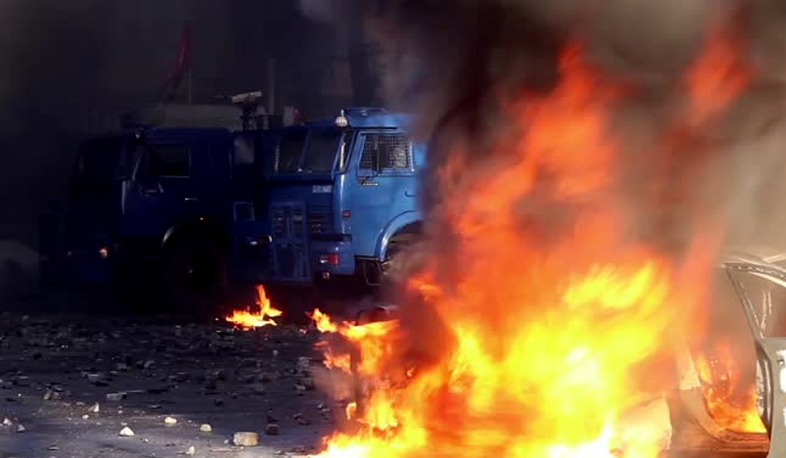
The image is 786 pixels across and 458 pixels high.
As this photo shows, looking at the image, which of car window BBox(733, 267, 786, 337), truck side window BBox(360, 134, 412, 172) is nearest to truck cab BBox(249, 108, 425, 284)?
truck side window BBox(360, 134, 412, 172)

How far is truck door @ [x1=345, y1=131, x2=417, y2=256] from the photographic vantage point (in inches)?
720

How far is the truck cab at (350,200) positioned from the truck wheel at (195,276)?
1.81 m

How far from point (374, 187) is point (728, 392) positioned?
1068 centimetres

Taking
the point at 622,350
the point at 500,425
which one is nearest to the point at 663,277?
the point at 622,350

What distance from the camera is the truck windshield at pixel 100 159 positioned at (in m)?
21.2

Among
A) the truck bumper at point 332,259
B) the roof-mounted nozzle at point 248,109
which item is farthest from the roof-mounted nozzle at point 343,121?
the roof-mounted nozzle at point 248,109

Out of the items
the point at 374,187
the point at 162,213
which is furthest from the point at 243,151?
the point at 374,187

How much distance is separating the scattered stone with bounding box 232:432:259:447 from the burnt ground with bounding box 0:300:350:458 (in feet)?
0.25

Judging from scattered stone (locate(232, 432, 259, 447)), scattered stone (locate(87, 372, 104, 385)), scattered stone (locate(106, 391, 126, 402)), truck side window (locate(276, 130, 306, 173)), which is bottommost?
scattered stone (locate(232, 432, 259, 447))

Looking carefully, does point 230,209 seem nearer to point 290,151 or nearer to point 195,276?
point 195,276

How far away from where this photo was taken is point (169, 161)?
2094 centimetres

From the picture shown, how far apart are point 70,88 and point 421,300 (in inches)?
940

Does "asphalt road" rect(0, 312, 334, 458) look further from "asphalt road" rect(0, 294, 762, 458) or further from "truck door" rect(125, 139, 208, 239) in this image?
"truck door" rect(125, 139, 208, 239)

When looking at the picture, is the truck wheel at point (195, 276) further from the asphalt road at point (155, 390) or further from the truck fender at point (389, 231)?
the truck fender at point (389, 231)
